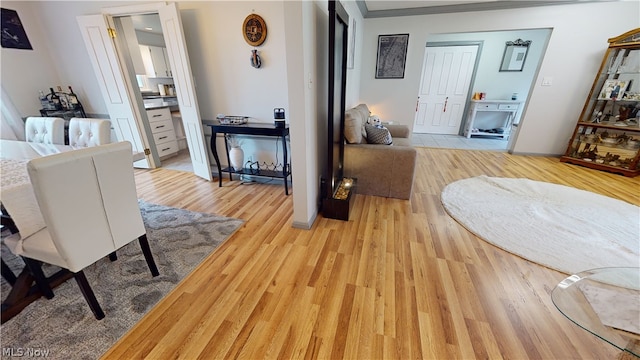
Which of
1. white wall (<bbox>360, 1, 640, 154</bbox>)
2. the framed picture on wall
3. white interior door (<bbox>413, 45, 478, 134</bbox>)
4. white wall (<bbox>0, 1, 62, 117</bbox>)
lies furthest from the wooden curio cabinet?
white wall (<bbox>0, 1, 62, 117</bbox>)

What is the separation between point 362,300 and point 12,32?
5.30 metres

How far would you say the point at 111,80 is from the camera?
126 inches

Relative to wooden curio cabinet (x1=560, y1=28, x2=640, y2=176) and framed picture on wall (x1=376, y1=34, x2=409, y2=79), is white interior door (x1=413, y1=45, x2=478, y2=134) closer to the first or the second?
framed picture on wall (x1=376, y1=34, x2=409, y2=79)

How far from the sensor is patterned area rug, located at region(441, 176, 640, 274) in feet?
5.88

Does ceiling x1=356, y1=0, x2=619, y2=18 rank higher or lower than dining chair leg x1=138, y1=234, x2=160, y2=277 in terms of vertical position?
higher

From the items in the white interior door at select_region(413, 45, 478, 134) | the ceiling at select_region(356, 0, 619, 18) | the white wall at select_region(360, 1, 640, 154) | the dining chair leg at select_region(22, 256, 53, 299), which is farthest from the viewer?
the white interior door at select_region(413, 45, 478, 134)

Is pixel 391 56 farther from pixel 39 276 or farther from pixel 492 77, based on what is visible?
pixel 39 276

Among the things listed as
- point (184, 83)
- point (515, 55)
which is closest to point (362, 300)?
point (184, 83)

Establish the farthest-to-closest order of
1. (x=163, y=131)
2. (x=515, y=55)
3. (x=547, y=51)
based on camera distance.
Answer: (x=515, y=55) < (x=163, y=131) < (x=547, y=51)

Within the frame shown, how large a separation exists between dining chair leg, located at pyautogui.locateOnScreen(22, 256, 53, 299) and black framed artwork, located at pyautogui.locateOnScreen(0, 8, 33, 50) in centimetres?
360

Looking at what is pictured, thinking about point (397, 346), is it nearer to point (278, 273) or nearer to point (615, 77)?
point (278, 273)

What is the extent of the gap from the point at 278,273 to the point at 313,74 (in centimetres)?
155

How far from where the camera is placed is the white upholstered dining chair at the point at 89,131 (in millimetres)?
1965

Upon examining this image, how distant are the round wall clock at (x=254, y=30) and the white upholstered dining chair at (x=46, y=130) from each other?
1984mm
